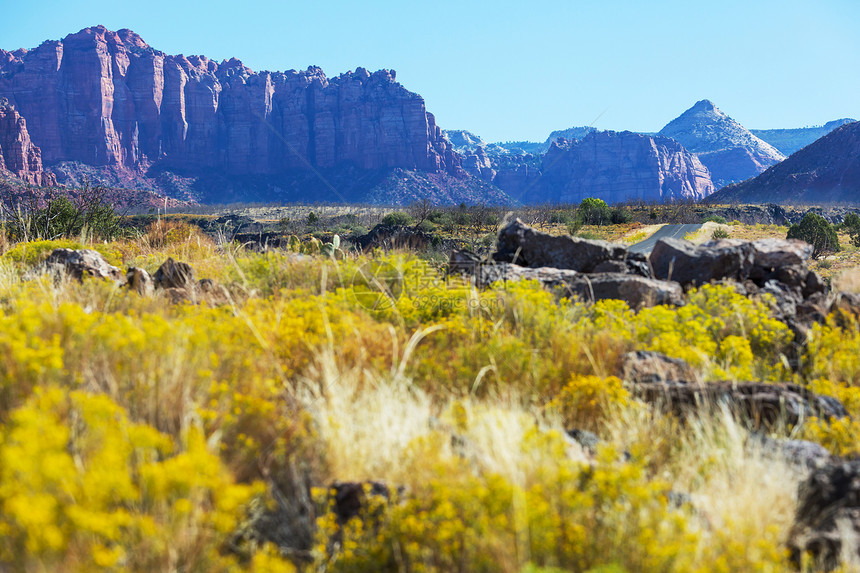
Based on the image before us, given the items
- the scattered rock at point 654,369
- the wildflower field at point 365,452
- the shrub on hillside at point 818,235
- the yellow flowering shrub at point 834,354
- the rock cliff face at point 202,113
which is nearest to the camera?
the wildflower field at point 365,452

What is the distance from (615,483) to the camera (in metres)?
2.29

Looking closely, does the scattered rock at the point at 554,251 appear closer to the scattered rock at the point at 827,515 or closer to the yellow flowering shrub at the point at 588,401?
the yellow flowering shrub at the point at 588,401

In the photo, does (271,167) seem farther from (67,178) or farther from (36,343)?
(36,343)

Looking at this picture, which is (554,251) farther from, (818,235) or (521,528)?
(818,235)

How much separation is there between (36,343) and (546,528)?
285 centimetres

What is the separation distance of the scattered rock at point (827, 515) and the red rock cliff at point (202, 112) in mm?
158595

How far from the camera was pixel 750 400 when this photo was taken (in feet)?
12.8

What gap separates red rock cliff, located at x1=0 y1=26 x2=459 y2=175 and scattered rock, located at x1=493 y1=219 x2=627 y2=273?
501ft

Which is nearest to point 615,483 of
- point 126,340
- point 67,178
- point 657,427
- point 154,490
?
point 657,427

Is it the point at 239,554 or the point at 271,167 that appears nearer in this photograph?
the point at 239,554

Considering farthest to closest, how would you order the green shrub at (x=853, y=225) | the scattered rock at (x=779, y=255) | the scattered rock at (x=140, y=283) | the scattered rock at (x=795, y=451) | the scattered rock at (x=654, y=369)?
1. the green shrub at (x=853, y=225)
2. the scattered rock at (x=779, y=255)
3. the scattered rock at (x=140, y=283)
4. the scattered rock at (x=654, y=369)
5. the scattered rock at (x=795, y=451)

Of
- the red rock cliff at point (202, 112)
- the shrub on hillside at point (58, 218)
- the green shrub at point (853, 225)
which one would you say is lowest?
the shrub on hillside at point (58, 218)

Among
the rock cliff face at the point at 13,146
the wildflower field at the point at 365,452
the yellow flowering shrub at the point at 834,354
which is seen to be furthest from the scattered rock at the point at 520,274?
the rock cliff face at the point at 13,146

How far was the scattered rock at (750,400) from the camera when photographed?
378cm
